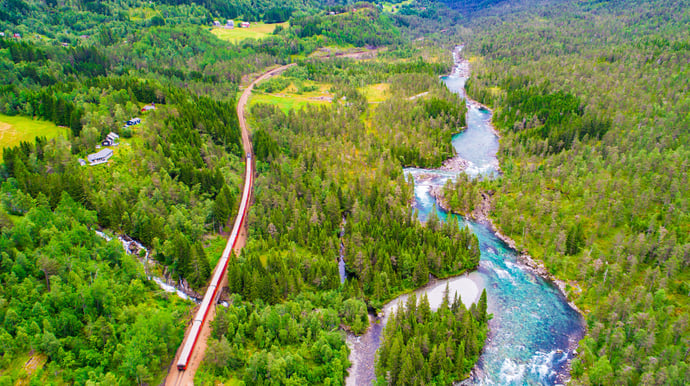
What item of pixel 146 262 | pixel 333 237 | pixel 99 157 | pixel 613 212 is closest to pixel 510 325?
pixel 333 237

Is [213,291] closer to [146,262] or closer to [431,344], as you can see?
[146,262]

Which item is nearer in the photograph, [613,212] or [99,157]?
[613,212]

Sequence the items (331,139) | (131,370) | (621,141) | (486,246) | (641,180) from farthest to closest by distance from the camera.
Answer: (331,139) → (621,141) → (641,180) → (486,246) → (131,370)

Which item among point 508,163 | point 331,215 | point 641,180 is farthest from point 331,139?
point 641,180

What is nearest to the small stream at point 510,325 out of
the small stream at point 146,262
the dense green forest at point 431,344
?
the dense green forest at point 431,344

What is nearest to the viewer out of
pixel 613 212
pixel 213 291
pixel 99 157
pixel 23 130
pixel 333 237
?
pixel 213 291

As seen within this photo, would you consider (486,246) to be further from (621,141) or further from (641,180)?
(621,141)

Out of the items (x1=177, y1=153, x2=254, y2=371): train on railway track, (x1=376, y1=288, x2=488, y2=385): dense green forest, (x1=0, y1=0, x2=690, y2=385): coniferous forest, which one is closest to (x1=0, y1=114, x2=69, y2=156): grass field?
(x1=0, y1=0, x2=690, y2=385): coniferous forest
